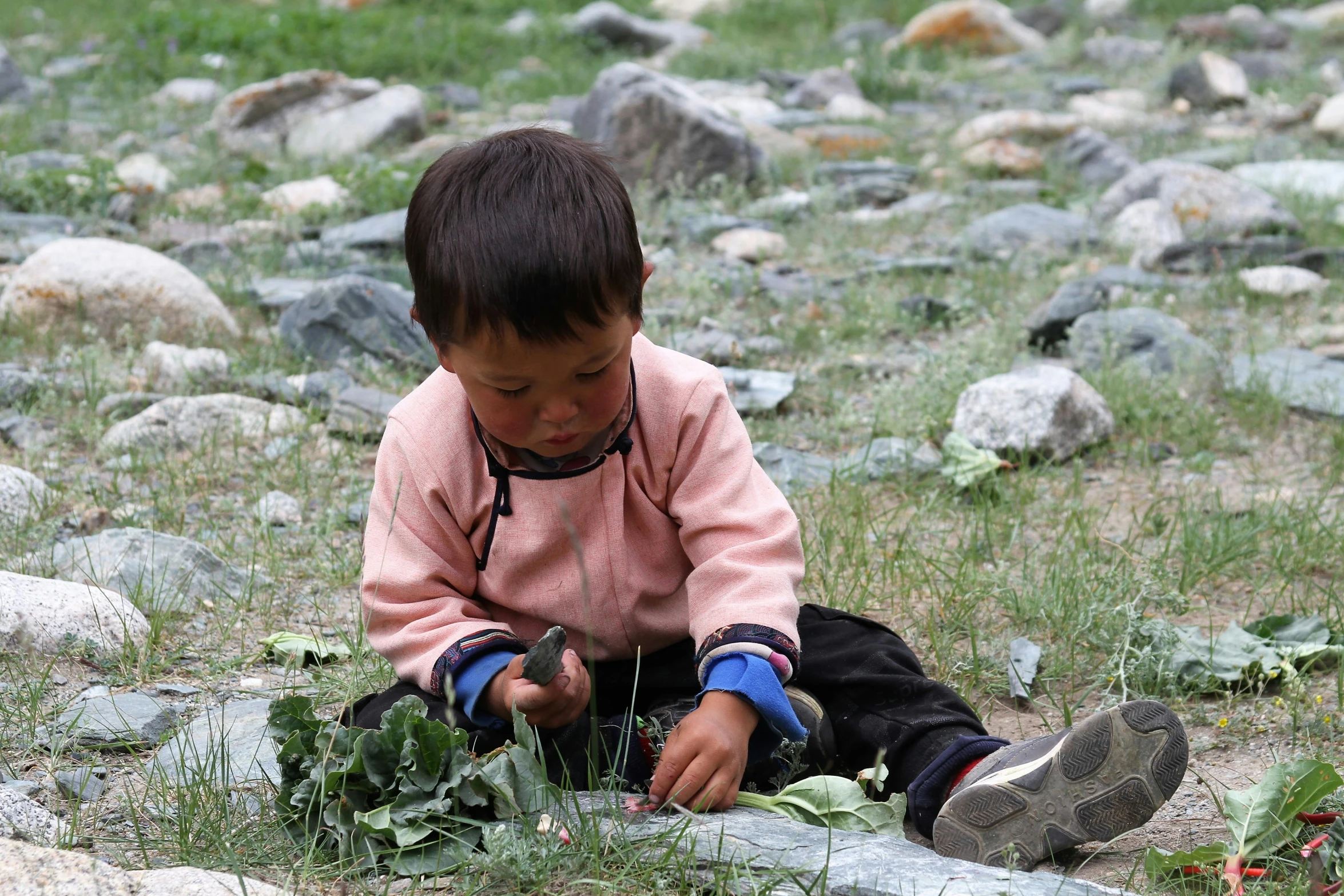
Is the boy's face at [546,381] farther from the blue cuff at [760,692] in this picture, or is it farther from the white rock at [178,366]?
the white rock at [178,366]

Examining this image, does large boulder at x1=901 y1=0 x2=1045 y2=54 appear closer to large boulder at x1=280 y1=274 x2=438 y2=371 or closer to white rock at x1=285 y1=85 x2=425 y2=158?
white rock at x1=285 y1=85 x2=425 y2=158

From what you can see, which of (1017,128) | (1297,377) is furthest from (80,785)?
(1017,128)

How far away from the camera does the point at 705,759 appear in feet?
6.67

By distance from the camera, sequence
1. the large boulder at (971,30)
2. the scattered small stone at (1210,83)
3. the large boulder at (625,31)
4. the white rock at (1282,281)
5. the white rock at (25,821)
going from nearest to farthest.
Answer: the white rock at (25,821) < the white rock at (1282,281) < the scattered small stone at (1210,83) < the large boulder at (971,30) < the large boulder at (625,31)

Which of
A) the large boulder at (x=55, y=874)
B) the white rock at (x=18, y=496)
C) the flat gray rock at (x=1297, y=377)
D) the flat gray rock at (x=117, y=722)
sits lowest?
the flat gray rock at (x=1297, y=377)

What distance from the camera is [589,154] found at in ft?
7.20

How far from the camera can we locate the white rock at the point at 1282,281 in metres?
5.54

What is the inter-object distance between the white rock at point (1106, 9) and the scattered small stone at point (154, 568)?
1431cm

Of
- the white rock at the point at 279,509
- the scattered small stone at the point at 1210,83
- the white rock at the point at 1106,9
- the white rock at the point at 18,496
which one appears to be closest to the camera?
the white rock at the point at 18,496

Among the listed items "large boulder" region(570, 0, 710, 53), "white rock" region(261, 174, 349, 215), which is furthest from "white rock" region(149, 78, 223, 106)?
"large boulder" region(570, 0, 710, 53)

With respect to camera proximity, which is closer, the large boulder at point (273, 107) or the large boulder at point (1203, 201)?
the large boulder at point (1203, 201)

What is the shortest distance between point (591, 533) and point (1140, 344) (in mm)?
3167

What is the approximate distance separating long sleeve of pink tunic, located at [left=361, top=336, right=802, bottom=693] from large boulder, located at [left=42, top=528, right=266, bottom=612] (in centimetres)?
81

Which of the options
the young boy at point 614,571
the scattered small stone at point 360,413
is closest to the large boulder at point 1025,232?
the scattered small stone at point 360,413
